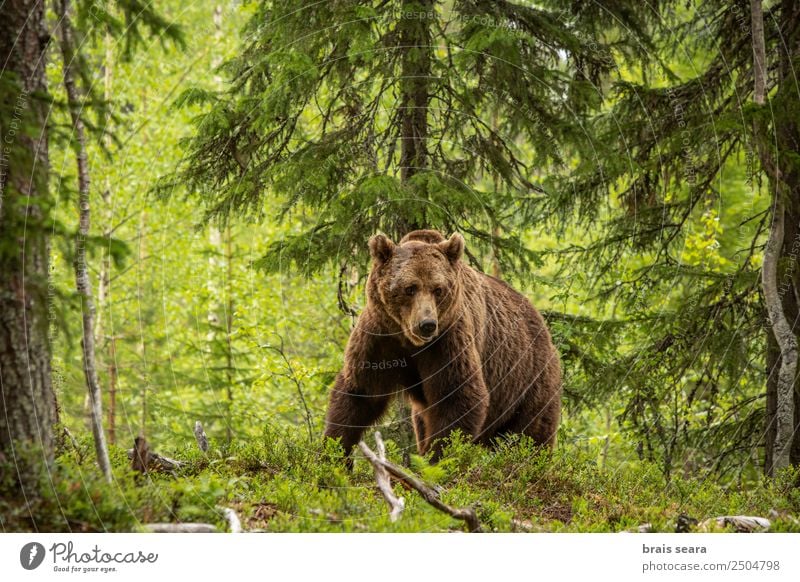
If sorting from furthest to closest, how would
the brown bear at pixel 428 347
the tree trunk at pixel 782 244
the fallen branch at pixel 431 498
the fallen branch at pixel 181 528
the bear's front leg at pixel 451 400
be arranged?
the bear's front leg at pixel 451 400 → the tree trunk at pixel 782 244 → the brown bear at pixel 428 347 → the fallen branch at pixel 431 498 → the fallen branch at pixel 181 528

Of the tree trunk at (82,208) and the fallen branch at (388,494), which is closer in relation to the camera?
the tree trunk at (82,208)

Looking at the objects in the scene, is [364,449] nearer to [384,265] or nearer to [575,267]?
[384,265]

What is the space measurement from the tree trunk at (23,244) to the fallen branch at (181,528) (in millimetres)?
720

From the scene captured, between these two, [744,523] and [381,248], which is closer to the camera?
[744,523]

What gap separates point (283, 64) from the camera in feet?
22.6

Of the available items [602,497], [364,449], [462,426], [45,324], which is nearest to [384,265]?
[462,426]

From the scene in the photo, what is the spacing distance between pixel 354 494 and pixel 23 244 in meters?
2.67

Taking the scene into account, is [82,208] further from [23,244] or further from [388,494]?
[388,494]

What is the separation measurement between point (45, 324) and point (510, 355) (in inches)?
204

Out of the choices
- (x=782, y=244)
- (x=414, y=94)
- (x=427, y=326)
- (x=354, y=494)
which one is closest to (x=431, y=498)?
(x=354, y=494)

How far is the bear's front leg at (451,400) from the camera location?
7.15 meters
